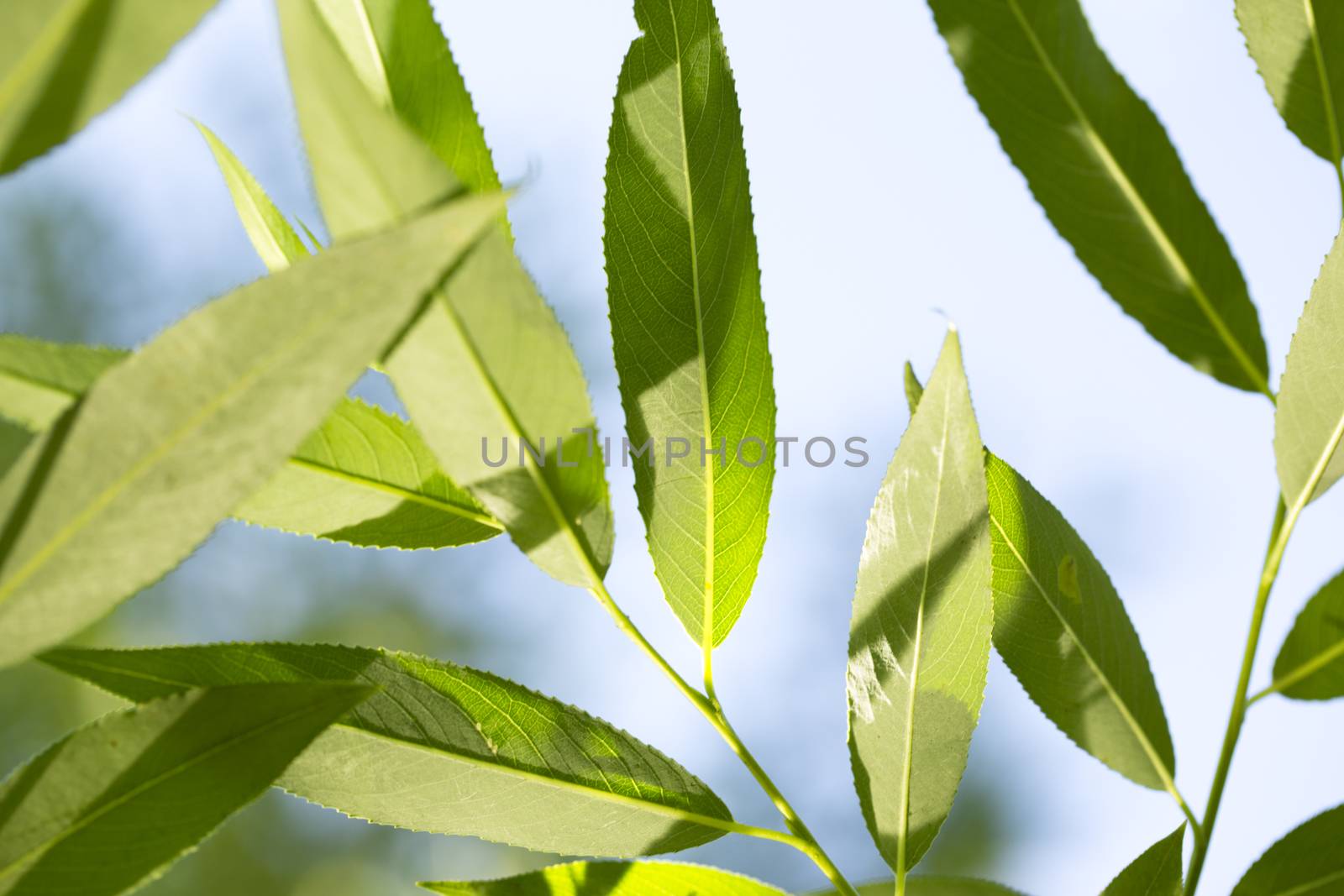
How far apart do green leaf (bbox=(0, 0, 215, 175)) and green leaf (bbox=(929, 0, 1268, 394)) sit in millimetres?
271

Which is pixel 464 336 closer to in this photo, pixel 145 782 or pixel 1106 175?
pixel 145 782

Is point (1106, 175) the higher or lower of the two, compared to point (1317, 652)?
higher

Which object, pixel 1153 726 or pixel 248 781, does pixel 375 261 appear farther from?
pixel 1153 726

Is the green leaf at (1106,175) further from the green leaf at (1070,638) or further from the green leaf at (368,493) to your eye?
the green leaf at (368,493)

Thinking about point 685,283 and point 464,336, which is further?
point 685,283

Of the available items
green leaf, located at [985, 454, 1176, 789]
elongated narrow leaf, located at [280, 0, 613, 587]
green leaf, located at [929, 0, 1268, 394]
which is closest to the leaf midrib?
green leaf, located at [929, 0, 1268, 394]

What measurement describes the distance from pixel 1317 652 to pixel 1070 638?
0.11 metres

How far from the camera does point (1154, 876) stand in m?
0.37

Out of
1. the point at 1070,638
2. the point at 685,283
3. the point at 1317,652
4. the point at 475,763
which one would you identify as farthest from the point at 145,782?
the point at 1317,652

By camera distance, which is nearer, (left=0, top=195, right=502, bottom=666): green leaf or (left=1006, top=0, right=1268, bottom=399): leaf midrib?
(left=0, top=195, right=502, bottom=666): green leaf

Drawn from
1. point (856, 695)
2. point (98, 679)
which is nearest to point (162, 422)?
point (98, 679)

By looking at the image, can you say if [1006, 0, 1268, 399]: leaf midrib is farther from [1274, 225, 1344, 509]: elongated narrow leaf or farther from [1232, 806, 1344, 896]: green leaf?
[1232, 806, 1344, 896]: green leaf

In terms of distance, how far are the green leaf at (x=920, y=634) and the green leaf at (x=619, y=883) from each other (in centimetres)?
7

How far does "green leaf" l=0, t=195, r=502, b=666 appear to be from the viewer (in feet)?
0.71
